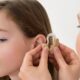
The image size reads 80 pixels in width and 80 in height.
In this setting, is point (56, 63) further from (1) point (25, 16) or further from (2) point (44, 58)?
(1) point (25, 16)

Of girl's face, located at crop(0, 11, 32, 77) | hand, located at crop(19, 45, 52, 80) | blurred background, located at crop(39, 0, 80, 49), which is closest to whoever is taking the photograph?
hand, located at crop(19, 45, 52, 80)

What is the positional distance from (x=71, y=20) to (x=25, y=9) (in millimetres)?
629

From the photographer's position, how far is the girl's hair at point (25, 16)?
99 centimetres

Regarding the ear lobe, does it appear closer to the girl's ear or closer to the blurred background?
the girl's ear

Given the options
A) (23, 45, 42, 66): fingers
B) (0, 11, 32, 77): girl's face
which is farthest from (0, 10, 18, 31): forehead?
(23, 45, 42, 66): fingers

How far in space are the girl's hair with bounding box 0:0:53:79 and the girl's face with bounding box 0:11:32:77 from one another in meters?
0.03

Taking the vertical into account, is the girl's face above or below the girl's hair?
below

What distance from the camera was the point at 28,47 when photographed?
3.21 feet

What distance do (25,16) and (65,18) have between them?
653mm

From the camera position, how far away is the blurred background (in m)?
1.55

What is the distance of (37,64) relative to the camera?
0.85m

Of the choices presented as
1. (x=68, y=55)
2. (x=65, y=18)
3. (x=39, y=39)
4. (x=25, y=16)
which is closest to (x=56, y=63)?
(x=68, y=55)

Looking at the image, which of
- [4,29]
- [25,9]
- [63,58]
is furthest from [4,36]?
[63,58]

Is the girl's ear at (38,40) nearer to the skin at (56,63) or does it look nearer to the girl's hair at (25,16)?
the girl's hair at (25,16)
